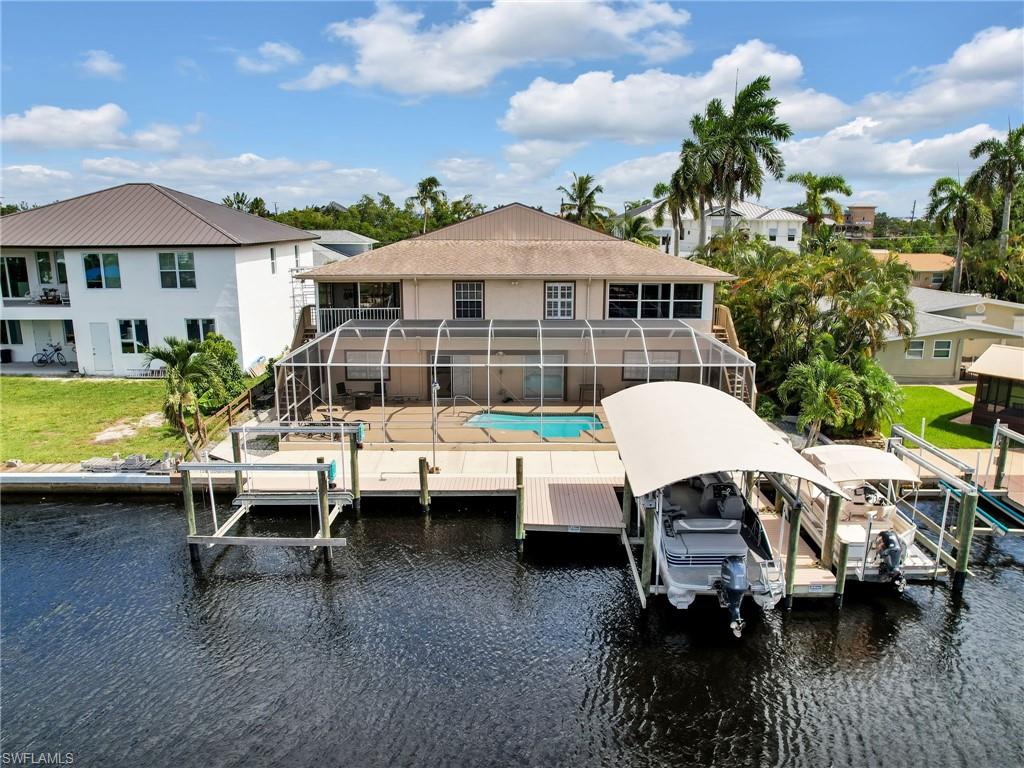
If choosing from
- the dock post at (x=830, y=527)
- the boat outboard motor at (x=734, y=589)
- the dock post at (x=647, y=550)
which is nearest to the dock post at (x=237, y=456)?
the dock post at (x=647, y=550)

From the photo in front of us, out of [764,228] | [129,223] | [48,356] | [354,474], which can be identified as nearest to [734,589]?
[354,474]

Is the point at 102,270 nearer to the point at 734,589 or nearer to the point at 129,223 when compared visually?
the point at 129,223

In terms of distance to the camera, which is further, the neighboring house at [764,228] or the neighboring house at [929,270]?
the neighboring house at [764,228]

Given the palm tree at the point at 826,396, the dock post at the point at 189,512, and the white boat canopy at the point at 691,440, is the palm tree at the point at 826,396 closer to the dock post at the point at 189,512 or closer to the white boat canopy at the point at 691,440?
the white boat canopy at the point at 691,440

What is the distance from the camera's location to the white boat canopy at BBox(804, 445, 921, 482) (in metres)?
14.8

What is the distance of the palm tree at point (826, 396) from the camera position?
20.4 metres

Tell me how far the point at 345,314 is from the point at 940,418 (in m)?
22.6

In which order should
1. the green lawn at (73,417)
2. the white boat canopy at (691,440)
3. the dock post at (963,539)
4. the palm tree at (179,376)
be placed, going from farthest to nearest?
1. the green lawn at (73,417)
2. the palm tree at (179,376)
3. the dock post at (963,539)
4. the white boat canopy at (691,440)

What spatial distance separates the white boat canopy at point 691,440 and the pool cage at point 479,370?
17.2 feet

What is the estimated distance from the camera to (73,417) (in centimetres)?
2402

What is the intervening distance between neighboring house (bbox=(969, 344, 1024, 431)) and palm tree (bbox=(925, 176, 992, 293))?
25.9 m

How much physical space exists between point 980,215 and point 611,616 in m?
44.3

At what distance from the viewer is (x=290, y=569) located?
15.4 meters

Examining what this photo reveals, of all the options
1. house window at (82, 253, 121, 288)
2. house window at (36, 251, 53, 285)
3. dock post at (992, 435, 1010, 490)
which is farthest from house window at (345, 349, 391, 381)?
dock post at (992, 435, 1010, 490)
